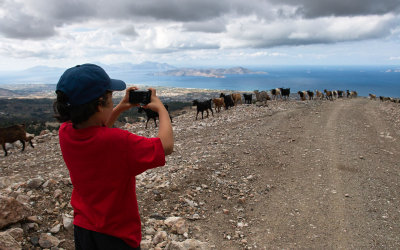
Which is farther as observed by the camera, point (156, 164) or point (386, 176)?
point (386, 176)

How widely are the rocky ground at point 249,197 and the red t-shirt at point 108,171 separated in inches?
89.4

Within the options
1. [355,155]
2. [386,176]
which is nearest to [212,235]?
[386,176]

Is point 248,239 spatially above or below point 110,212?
below

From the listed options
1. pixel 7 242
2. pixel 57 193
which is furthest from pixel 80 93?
pixel 57 193

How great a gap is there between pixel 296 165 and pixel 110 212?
6917 mm

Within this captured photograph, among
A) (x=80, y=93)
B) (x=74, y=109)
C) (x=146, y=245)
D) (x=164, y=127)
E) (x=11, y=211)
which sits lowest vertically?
(x=146, y=245)

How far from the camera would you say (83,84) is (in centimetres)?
182

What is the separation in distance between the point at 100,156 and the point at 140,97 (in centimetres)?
66

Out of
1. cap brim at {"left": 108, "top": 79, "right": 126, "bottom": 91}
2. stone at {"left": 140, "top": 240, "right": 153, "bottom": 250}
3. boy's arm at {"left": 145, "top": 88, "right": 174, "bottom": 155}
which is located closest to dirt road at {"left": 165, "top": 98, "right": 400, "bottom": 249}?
stone at {"left": 140, "top": 240, "right": 153, "bottom": 250}

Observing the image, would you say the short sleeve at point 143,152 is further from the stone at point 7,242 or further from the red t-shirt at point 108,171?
the stone at point 7,242

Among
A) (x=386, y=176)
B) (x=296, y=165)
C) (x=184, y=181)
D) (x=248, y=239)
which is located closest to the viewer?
(x=248, y=239)

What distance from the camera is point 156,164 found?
1.88 meters

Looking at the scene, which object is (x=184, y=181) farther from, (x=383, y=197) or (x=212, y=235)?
(x=383, y=197)

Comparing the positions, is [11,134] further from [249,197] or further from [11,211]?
[249,197]
